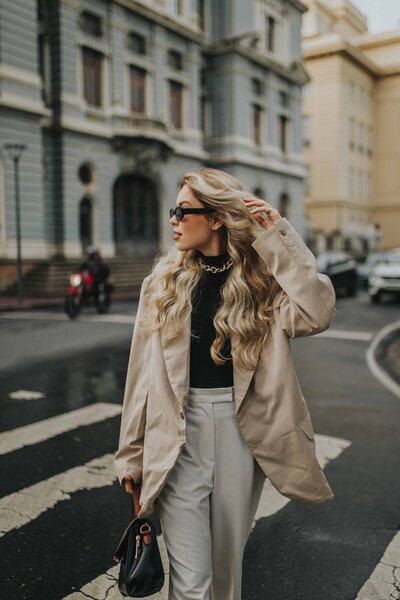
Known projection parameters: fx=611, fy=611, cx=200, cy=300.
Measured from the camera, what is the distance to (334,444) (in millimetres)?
5238

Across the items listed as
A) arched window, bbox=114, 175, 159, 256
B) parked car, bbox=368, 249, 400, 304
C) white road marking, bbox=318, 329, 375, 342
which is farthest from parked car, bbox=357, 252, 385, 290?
white road marking, bbox=318, 329, 375, 342

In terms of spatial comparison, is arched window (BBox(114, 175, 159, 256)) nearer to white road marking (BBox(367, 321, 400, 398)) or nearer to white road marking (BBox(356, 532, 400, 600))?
white road marking (BBox(367, 321, 400, 398))

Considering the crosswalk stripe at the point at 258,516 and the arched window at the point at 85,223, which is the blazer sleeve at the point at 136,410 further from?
the arched window at the point at 85,223

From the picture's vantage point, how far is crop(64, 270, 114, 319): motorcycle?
14.3 metres

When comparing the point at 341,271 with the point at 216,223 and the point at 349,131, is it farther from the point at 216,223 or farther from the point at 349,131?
the point at 349,131

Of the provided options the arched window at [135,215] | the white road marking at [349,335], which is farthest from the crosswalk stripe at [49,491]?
the arched window at [135,215]

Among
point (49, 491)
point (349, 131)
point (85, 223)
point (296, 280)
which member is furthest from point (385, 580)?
point (349, 131)

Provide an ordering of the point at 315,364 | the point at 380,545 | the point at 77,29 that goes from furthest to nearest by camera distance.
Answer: the point at 77,29, the point at 315,364, the point at 380,545

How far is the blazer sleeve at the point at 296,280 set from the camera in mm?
2180

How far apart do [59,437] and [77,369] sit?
322 cm

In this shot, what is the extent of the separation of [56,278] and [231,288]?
20097 mm

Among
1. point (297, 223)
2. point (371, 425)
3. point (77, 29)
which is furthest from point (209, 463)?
point (297, 223)

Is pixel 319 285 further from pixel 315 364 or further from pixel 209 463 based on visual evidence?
pixel 315 364

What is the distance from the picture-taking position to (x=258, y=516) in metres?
3.78
